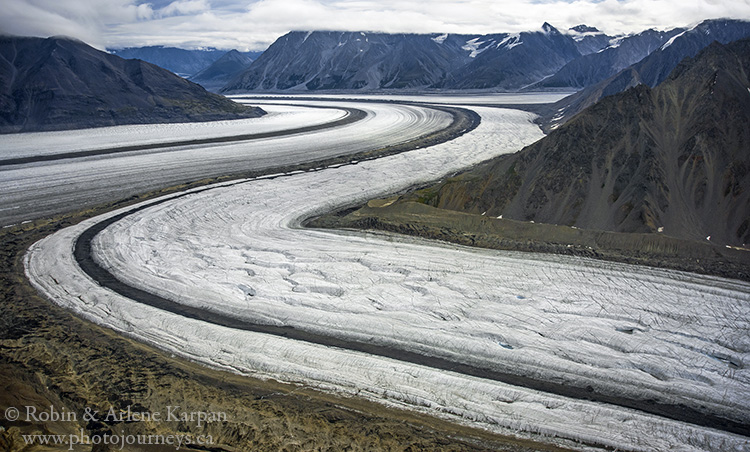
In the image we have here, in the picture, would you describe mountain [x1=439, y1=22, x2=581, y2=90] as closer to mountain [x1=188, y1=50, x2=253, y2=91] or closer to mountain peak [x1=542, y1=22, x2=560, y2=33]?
mountain peak [x1=542, y1=22, x2=560, y2=33]

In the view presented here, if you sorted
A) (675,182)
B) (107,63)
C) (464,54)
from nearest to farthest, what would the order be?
(675,182)
(107,63)
(464,54)

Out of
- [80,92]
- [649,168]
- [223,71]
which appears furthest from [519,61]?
[649,168]

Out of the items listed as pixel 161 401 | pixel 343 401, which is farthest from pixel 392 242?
pixel 161 401

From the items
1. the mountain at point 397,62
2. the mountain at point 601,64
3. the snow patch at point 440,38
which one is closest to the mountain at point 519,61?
the mountain at point 397,62

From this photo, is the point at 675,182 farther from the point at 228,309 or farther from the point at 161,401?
the point at 161,401

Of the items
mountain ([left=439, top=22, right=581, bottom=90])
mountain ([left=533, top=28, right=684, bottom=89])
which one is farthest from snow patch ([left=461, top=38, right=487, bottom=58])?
mountain ([left=533, top=28, right=684, bottom=89])

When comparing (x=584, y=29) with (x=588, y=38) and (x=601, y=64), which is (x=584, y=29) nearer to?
(x=588, y=38)

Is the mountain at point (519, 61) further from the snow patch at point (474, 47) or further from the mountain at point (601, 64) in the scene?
the mountain at point (601, 64)
